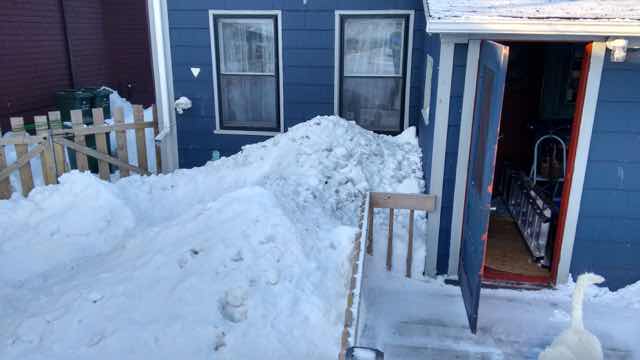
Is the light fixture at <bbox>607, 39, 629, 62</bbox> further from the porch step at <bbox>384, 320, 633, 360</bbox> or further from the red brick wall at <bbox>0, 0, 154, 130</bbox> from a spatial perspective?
the red brick wall at <bbox>0, 0, 154, 130</bbox>

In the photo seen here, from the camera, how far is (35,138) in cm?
674

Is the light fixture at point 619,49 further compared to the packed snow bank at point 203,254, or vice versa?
the light fixture at point 619,49

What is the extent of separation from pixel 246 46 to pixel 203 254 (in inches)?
152

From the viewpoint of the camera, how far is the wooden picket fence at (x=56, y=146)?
6.63 meters

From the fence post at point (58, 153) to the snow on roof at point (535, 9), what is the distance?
16.5 ft

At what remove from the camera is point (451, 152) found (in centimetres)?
499

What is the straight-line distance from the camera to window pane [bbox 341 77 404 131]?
7461 millimetres

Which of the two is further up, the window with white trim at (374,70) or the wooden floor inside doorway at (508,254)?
the window with white trim at (374,70)

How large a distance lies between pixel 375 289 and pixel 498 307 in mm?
1164

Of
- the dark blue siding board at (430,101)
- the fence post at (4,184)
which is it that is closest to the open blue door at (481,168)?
the dark blue siding board at (430,101)

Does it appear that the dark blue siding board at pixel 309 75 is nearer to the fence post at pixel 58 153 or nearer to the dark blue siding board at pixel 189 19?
the dark blue siding board at pixel 189 19

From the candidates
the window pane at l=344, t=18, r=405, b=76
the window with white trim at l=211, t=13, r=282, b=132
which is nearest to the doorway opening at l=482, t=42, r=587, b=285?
the window pane at l=344, t=18, r=405, b=76

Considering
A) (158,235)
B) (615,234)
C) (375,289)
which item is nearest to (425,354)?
(375,289)

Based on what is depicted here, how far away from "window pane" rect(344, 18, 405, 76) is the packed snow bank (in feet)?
3.11
